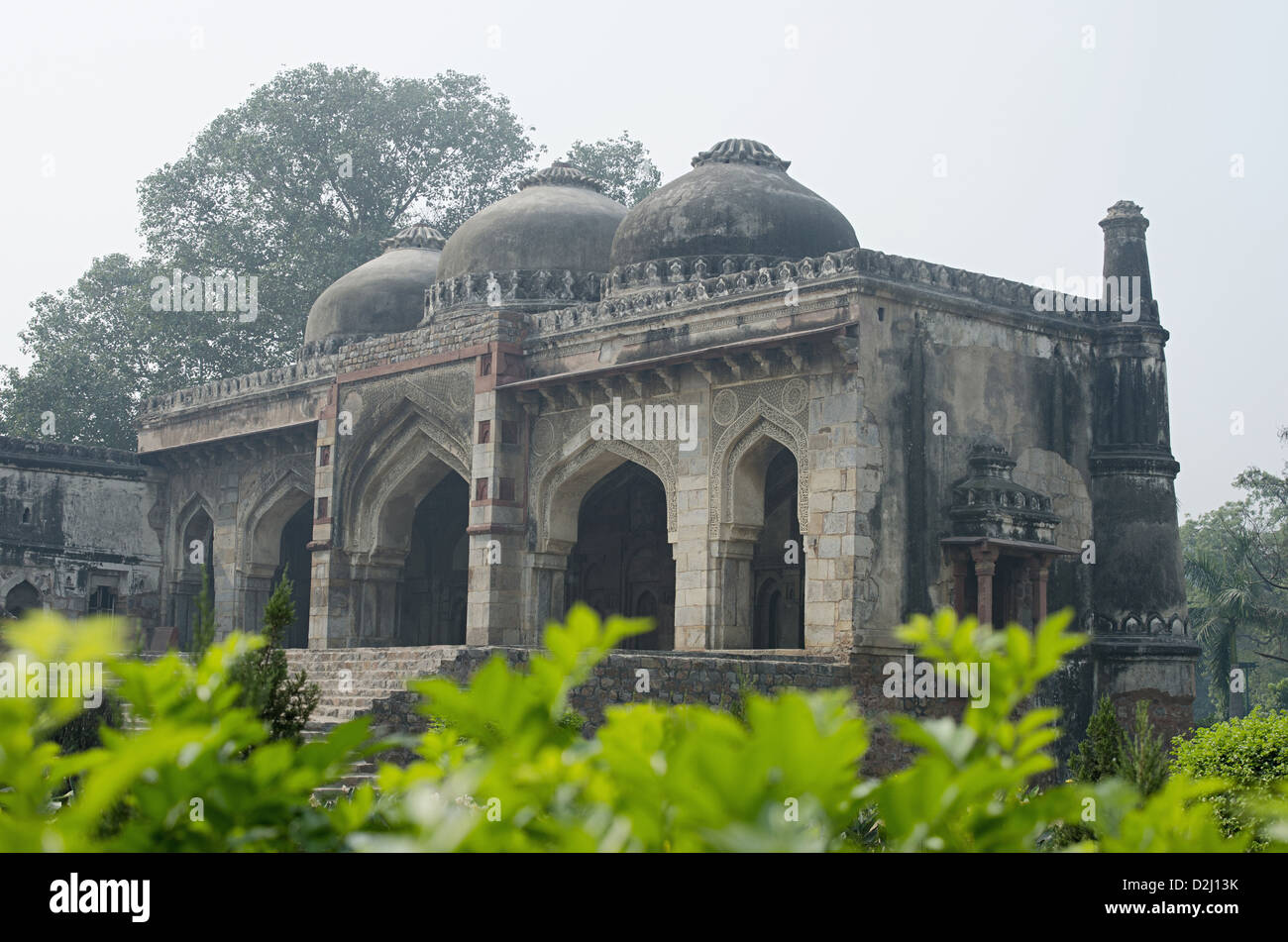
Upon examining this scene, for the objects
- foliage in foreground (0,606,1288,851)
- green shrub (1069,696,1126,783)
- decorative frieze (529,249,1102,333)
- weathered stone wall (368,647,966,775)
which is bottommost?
green shrub (1069,696,1126,783)

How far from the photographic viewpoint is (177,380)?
1107 inches

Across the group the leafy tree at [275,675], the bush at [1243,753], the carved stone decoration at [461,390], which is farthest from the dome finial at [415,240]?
the leafy tree at [275,675]

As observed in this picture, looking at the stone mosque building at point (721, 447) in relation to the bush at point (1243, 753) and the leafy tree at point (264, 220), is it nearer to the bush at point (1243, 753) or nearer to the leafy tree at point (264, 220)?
the bush at point (1243, 753)

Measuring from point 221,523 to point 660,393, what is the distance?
775 centimetres

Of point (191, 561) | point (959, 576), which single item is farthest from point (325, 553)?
point (959, 576)

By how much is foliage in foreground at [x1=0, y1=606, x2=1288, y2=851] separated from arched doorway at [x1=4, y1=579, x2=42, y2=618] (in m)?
19.5

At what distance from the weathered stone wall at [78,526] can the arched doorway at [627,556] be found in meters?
5.97

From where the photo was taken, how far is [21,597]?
20.3m

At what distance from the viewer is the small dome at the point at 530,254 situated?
1823 cm

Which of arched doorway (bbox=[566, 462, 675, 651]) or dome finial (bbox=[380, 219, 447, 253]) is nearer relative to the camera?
arched doorway (bbox=[566, 462, 675, 651])

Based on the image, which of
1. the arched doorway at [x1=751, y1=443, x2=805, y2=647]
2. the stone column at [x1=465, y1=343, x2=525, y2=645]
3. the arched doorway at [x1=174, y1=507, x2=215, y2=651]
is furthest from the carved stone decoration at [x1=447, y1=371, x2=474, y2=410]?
the arched doorway at [x1=174, y1=507, x2=215, y2=651]

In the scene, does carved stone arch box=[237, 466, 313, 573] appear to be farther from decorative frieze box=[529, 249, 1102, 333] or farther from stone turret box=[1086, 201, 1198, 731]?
stone turret box=[1086, 201, 1198, 731]

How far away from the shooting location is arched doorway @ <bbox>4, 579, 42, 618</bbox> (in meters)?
20.1

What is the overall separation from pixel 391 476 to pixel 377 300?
13.6 ft
